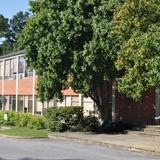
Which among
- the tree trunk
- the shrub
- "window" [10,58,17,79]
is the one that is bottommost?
the shrub

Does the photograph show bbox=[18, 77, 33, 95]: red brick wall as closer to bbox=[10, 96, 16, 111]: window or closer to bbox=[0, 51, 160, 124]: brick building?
bbox=[0, 51, 160, 124]: brick building

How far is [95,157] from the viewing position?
774 inches

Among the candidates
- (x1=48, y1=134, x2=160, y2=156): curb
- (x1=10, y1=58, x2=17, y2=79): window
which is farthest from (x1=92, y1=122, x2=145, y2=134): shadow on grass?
(x1=10, y1=58, x2=17, y2=79): window

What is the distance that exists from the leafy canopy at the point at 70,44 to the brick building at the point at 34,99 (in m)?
3.04

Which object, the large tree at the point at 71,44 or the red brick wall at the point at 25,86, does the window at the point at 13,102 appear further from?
the large tree at the point at 71,44

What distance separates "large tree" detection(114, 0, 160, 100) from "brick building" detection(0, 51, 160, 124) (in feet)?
33.5

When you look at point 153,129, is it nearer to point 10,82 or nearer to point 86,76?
point 86,76

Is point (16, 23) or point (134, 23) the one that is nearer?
point (134, 23)

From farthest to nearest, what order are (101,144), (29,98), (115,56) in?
(29,98) < (115,56) < (101,144)

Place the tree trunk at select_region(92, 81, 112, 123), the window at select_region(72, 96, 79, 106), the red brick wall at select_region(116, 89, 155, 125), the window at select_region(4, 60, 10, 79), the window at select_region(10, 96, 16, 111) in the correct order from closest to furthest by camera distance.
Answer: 1. the tree trunk at select_region(92, 81, 112, 123)
2. the red brick wall at select_region(116, 89, 155, 125)
3. the window at select_region(72, 96, 79, 106)
4. the window at select_region(10, 96, 16, 111)
5. the window at select_region(4, 60, 10, 79)

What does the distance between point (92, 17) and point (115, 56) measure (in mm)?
2840

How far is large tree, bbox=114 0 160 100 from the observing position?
21.8 meters

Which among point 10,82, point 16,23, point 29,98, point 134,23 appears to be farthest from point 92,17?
point 16,23

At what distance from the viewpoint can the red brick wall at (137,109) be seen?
3447 cm
